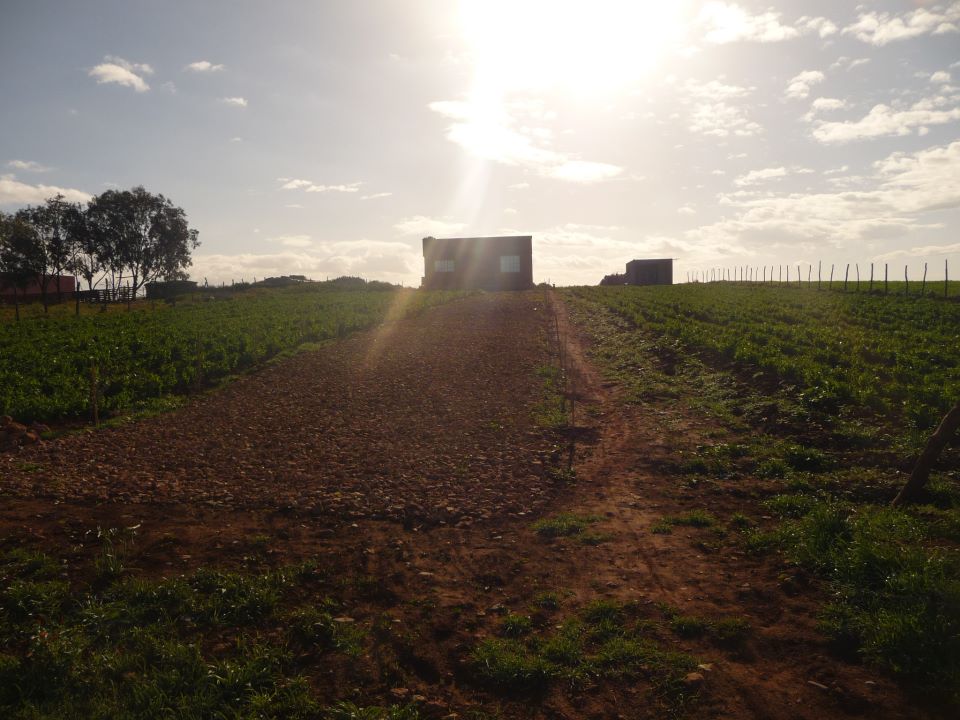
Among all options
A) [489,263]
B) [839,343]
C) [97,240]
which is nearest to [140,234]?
[97,240]

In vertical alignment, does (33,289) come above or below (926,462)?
above

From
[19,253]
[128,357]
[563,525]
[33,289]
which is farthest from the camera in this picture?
[33,289]

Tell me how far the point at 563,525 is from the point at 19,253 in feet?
235

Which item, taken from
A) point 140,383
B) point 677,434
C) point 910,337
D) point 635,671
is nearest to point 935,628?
point 635,671

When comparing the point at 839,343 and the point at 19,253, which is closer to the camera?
the point at 839,343

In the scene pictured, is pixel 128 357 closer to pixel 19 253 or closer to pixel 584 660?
pixel 584 660

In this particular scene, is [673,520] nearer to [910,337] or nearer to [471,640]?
[471,640]

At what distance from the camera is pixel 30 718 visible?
4.55 m

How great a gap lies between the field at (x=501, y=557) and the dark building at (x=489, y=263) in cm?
4826

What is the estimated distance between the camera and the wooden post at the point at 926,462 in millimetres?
7809

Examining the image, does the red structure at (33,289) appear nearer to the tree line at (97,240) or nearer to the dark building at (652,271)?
the tree line at (97,240)

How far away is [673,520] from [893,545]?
2.74m

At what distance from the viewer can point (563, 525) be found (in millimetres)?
8680

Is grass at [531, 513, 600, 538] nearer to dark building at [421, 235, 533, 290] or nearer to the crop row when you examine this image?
the crop row
